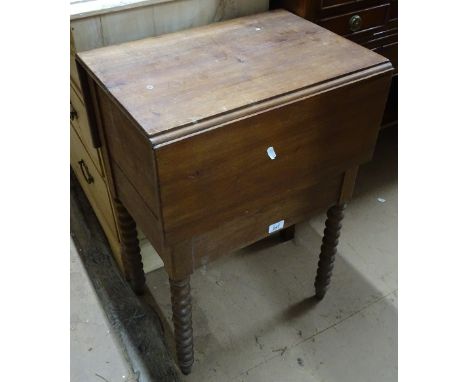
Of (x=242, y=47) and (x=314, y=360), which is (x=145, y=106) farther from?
(x=314, y=360)

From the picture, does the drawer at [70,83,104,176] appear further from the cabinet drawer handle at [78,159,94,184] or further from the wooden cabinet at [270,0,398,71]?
the wooden cabinet at [270,0,398,71]

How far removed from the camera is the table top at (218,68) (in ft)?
2.95

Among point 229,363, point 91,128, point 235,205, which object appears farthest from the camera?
point 229,363

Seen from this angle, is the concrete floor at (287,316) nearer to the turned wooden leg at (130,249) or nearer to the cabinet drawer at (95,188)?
the turned wooden leg at (130,249)

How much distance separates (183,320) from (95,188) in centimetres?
66

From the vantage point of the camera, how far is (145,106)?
35.4 inches

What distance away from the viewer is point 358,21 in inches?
54.9

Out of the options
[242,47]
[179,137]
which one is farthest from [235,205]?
[242,47]

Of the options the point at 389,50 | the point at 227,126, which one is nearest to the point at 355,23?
the point at 389,50

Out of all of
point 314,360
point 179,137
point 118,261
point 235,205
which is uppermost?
point 179,137

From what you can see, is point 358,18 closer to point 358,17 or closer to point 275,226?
point 358,17

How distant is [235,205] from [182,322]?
394 millimetres

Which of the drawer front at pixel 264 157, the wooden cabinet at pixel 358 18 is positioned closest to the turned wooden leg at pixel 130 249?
the drawer front at pixel 264 157

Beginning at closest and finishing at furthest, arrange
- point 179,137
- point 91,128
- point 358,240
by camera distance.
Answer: point 179,137 < point 91,128 < point 358,240
